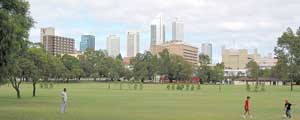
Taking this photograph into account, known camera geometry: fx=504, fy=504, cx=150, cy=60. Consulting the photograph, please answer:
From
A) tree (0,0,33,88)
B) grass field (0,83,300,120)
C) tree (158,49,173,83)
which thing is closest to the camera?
tree (0,0,33,88)

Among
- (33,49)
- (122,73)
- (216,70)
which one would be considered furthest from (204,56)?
(33,49)

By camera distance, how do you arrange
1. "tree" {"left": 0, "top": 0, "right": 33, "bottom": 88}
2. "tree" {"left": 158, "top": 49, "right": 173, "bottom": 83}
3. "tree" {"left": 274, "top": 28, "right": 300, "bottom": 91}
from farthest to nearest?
"tree" {"left": 158, "top": 49, "right": 173, "bottom": 83}
"tree" {"left": 274, "top": 28, "right": 300, "bottom": 91}
"tree" {"left": 0, "top": 0, "right": 33, "bottom": 88}

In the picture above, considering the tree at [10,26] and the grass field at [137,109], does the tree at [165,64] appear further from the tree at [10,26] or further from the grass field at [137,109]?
the tree at [10,26]

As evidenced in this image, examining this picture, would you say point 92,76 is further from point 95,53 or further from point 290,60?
point 290,60

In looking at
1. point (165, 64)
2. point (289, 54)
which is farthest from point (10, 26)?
point (165, 64)

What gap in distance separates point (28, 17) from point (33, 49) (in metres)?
22.0

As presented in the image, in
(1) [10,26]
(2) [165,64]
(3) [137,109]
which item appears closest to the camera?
(1) [10,26]

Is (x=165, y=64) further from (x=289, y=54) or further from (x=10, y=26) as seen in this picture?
(x=10, y=26)

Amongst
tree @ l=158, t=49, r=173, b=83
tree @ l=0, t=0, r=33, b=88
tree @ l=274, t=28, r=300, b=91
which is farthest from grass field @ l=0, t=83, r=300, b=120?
tree @ l=158, t=49, r=173, b=83

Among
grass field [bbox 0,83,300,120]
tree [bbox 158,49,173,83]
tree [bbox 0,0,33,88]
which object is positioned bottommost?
grass field [bbox 0,83,300,120]

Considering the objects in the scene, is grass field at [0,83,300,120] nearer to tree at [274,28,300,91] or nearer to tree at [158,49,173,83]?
tree at [274,28,300,91]

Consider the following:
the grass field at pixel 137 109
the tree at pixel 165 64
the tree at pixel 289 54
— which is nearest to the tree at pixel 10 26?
the grass field at pixel 137 109

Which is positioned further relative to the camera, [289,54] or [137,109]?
[289,54]

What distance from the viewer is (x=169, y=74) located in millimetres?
177375
